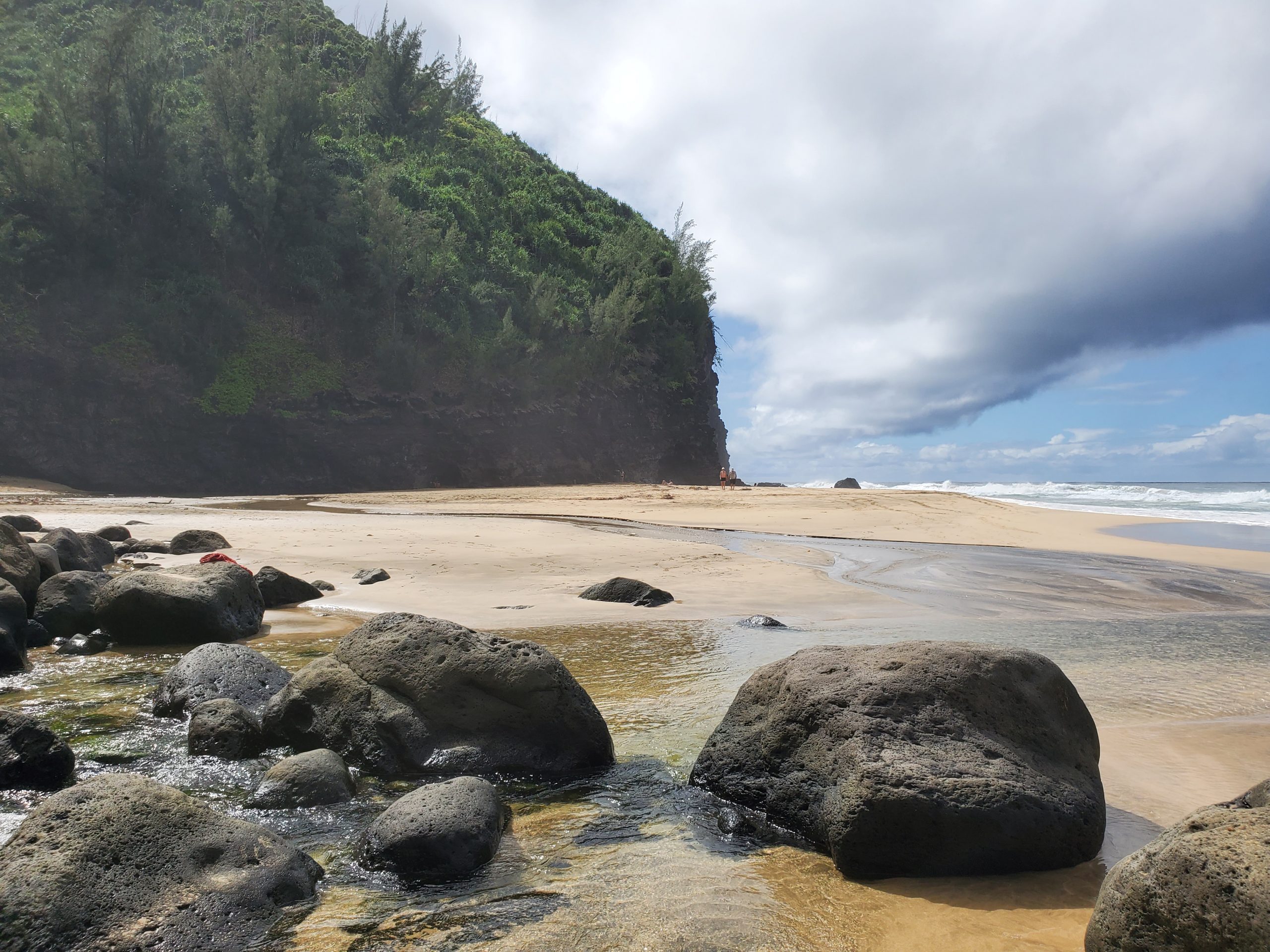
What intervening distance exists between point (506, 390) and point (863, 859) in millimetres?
34572

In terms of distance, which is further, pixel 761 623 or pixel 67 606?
pixel 761 623

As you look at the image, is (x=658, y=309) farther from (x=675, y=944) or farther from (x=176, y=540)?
(x=675, y=944)

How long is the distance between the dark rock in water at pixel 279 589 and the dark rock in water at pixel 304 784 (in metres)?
5.06

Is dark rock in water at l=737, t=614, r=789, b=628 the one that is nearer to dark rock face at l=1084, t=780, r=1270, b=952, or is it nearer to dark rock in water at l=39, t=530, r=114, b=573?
dark rock face at l=1084, t=780, r=1270, b=952

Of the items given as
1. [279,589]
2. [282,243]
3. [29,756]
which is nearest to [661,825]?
[29,756]

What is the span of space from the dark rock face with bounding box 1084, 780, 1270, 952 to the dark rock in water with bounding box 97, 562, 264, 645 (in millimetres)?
6720

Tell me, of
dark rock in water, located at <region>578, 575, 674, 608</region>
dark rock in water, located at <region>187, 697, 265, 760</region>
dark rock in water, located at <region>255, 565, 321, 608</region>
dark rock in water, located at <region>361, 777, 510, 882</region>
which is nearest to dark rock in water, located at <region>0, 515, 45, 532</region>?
Result: dark rock in water, located at <region>255, 565, 321, 608</region>

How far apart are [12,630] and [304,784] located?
150 inches

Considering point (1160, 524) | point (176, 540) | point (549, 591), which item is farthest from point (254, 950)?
point (1160, 524)

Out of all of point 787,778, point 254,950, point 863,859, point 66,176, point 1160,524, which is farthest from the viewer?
point 66,176

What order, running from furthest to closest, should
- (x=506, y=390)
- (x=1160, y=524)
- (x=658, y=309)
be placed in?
(x=658, y=309) → (x=506, y=390) → (x=1160, y=524)

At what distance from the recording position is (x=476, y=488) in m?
32.0

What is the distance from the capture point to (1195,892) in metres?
2.31

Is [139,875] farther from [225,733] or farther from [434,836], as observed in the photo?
[225,733]
